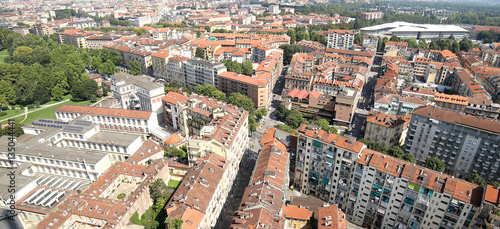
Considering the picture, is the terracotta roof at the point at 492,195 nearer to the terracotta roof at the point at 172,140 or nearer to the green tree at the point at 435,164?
the green tree at the point at 435,164

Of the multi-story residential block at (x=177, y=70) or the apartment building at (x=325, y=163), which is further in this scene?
the multi-story residential block at (x=177, y=70)

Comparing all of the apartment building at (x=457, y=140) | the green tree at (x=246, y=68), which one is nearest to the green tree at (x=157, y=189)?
the apartment building at (x=457, y=140)

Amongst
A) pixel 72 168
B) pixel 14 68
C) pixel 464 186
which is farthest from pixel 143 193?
pixel 14 68

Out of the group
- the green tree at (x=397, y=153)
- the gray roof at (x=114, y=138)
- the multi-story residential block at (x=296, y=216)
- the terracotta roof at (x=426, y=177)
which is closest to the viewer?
the terracotta roof at (x=426, y=177)

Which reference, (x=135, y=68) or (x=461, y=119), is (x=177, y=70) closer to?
(x=135, y=68)

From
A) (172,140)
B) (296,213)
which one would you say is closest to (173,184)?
(172,140)

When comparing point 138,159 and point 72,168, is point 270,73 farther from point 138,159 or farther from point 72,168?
point 72,168

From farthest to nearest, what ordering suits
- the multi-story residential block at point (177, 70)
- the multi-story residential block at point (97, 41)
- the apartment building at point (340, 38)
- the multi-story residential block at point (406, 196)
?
the apartment building at point (340, 38) → the multi-story residential block at point (97, 41) → the multi-story residential block at point (177, 70) → the multi-story residential block at point (406, 196)
